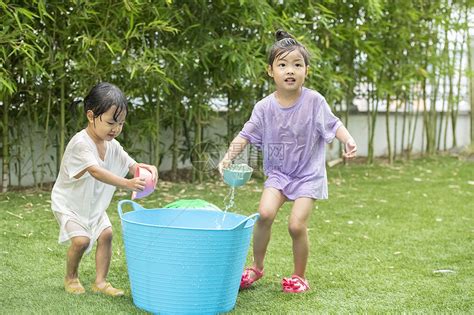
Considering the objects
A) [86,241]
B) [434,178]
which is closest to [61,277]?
[86,241]

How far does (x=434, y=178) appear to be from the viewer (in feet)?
21.5

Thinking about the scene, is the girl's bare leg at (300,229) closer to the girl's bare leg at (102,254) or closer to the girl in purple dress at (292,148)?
the girl in purple dress at (292,148)

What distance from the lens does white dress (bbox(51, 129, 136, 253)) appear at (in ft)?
8.97

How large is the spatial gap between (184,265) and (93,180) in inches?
23.1

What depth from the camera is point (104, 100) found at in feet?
8.91

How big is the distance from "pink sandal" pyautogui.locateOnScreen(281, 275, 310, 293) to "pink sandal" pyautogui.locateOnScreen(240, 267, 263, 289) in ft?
0.41

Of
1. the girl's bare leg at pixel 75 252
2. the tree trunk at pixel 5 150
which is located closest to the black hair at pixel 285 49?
the girl's bare leg at pixel 75 252

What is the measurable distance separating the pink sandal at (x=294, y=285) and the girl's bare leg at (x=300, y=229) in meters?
0.04

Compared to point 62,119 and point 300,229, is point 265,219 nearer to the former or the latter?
point 300,229

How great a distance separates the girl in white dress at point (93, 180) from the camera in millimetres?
2719

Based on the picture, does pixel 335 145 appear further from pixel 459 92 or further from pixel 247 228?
pixel 247 228

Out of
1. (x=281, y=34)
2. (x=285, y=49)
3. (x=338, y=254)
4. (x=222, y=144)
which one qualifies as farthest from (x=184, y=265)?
(x=222, y=144)

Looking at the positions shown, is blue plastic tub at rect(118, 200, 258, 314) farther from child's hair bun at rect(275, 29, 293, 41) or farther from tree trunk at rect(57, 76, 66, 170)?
tree trunk at rect(57, 76, 66, 170)

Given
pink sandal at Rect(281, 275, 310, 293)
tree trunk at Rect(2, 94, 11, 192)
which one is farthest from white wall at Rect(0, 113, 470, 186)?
pink sandal at Rect(281, 275, 310, 293)
